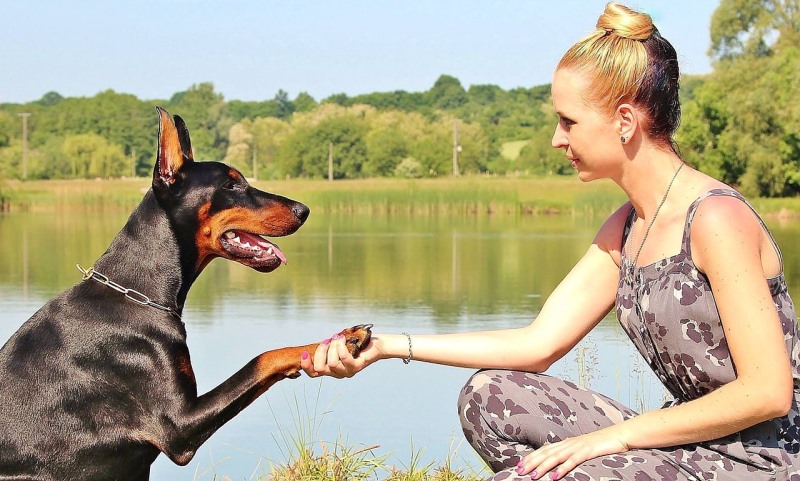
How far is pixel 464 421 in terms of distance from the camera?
9.87 ft

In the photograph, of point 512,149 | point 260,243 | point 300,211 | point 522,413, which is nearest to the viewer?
point 522,413

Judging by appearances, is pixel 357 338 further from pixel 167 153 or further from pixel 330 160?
pixel 330 160

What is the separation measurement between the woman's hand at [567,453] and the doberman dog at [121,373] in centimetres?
68

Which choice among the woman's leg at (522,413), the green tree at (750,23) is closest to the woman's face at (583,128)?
the woman's leg at (522,413)

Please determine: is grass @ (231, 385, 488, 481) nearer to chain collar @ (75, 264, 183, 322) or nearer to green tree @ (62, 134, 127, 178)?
chain collar @ (75, 264, 183, 322)

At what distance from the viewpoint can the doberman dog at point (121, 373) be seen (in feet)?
9.78

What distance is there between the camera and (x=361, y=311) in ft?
34.9

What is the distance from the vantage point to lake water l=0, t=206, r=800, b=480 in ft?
19.0

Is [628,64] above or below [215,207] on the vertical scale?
above

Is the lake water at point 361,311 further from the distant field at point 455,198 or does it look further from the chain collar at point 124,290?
the distant field at point 455,198

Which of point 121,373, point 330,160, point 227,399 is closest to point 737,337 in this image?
point 227,399

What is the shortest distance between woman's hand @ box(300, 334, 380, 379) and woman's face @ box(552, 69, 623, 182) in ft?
2.64

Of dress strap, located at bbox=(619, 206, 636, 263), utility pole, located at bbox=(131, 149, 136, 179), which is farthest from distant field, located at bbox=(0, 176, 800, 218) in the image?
dress strap, located at bbox=(619, 206, 636, 263)

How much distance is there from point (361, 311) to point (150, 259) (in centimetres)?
741
